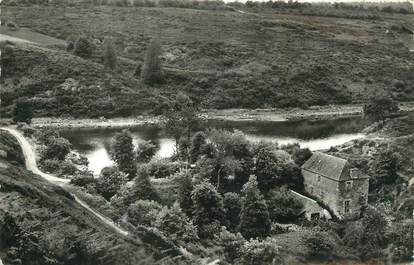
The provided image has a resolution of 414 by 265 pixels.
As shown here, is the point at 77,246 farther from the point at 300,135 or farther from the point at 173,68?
the point at 173,68

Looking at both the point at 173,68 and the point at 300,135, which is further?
the point at 173,68

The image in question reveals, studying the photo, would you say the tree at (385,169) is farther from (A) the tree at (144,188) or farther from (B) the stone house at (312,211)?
(A) the tree at (144,188)

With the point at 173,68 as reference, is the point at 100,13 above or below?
above

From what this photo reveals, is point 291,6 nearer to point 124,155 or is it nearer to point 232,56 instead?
point 232,56

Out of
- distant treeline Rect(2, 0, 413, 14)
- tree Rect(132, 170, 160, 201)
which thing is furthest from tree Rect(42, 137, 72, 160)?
distant treeline Rect(2, 0, 413, 14)

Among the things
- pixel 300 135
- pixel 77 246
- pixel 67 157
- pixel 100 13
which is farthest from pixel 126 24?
pixel 77 246

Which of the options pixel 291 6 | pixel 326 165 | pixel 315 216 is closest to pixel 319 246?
pixel 315 216
